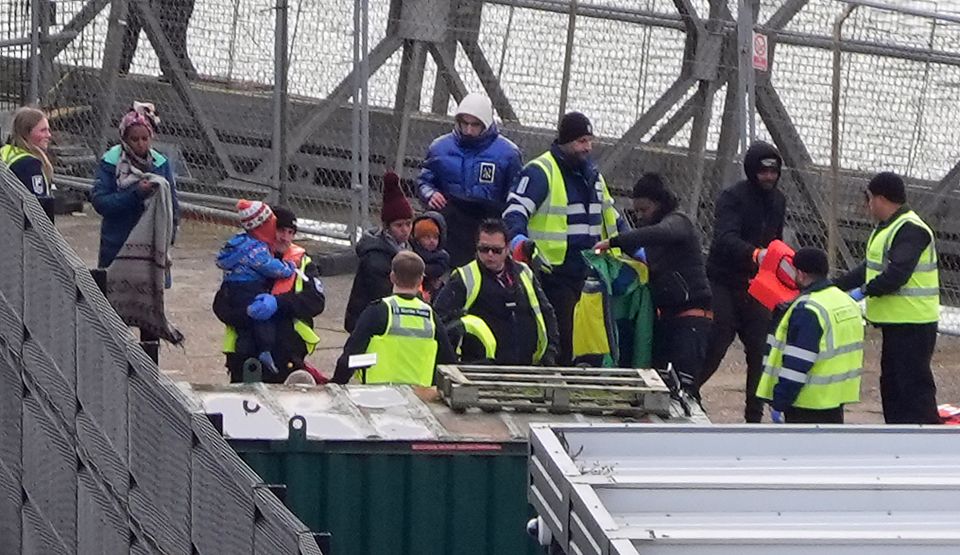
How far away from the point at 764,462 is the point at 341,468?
7.81 ft

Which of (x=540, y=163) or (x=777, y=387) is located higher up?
(x=540, y=163)

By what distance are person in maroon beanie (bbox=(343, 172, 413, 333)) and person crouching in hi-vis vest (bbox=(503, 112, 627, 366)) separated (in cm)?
75

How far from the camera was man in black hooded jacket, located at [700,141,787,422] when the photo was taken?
35.4 ft

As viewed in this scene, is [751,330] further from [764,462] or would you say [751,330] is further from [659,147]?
[764,462]

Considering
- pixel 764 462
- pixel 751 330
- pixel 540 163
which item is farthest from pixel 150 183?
pixel 764 462

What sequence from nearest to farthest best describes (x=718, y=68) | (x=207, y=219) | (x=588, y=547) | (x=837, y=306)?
(x=588, y=547)
(x=837, y=306)
(x=718, y=68)
(x=207, y=219)

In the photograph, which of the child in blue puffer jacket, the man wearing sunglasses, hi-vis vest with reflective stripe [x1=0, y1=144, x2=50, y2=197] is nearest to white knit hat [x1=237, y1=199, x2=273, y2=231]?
the child in blue puffer jacket

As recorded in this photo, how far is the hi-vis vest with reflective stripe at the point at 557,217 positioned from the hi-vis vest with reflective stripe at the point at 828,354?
5.16ft

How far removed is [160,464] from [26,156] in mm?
4768

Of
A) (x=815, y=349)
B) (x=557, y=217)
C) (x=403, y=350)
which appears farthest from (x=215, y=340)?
(x=815, y=349)

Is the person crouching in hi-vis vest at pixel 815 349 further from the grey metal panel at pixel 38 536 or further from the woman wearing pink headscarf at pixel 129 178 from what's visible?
the grey metal panel at pixel 38 536

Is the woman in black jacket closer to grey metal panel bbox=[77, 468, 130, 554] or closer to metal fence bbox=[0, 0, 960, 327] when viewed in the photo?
metal fence bbox=[0, 0, 960, 327]

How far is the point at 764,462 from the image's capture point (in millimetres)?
5445

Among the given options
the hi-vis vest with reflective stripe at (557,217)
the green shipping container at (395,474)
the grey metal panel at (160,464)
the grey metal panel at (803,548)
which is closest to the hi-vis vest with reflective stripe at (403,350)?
the green shipping container at (395,474)
